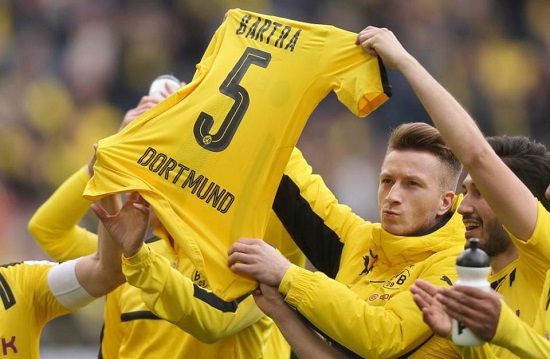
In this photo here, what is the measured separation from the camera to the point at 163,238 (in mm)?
5340

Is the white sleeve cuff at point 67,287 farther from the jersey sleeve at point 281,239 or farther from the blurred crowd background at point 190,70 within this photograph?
the blurred crowd background at point 190,70

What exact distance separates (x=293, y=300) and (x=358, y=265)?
19.6 inches

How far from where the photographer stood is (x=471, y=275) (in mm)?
3564

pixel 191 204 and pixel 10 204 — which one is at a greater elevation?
pixel 191 204

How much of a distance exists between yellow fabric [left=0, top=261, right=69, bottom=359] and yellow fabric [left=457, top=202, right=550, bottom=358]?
5.86 feet

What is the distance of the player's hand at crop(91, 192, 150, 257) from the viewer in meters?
4.53

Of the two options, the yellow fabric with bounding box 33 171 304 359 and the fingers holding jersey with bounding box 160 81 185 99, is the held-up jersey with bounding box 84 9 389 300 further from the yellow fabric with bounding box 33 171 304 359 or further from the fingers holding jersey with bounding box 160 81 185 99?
the fingers holding jersey with bounding box 160 81 185 99

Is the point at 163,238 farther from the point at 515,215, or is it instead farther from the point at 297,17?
the point at 297,17

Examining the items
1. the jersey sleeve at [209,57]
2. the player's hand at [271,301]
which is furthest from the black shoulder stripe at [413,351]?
the jersey sleeve at [209,57]

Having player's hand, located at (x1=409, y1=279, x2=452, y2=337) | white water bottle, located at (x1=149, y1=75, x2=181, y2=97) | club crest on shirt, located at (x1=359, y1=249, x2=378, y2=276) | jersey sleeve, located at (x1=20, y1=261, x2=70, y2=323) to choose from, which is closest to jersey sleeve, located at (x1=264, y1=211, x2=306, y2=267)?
club crest on shirt, located at (x1=359, y1=249, x2=378, y2=276)

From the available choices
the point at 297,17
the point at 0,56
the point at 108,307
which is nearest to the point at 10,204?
the point at 0,56

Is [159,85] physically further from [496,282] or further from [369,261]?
[496,282]

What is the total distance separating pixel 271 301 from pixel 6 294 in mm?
1227

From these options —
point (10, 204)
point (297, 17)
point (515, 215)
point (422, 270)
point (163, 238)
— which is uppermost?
point (297, 17)
